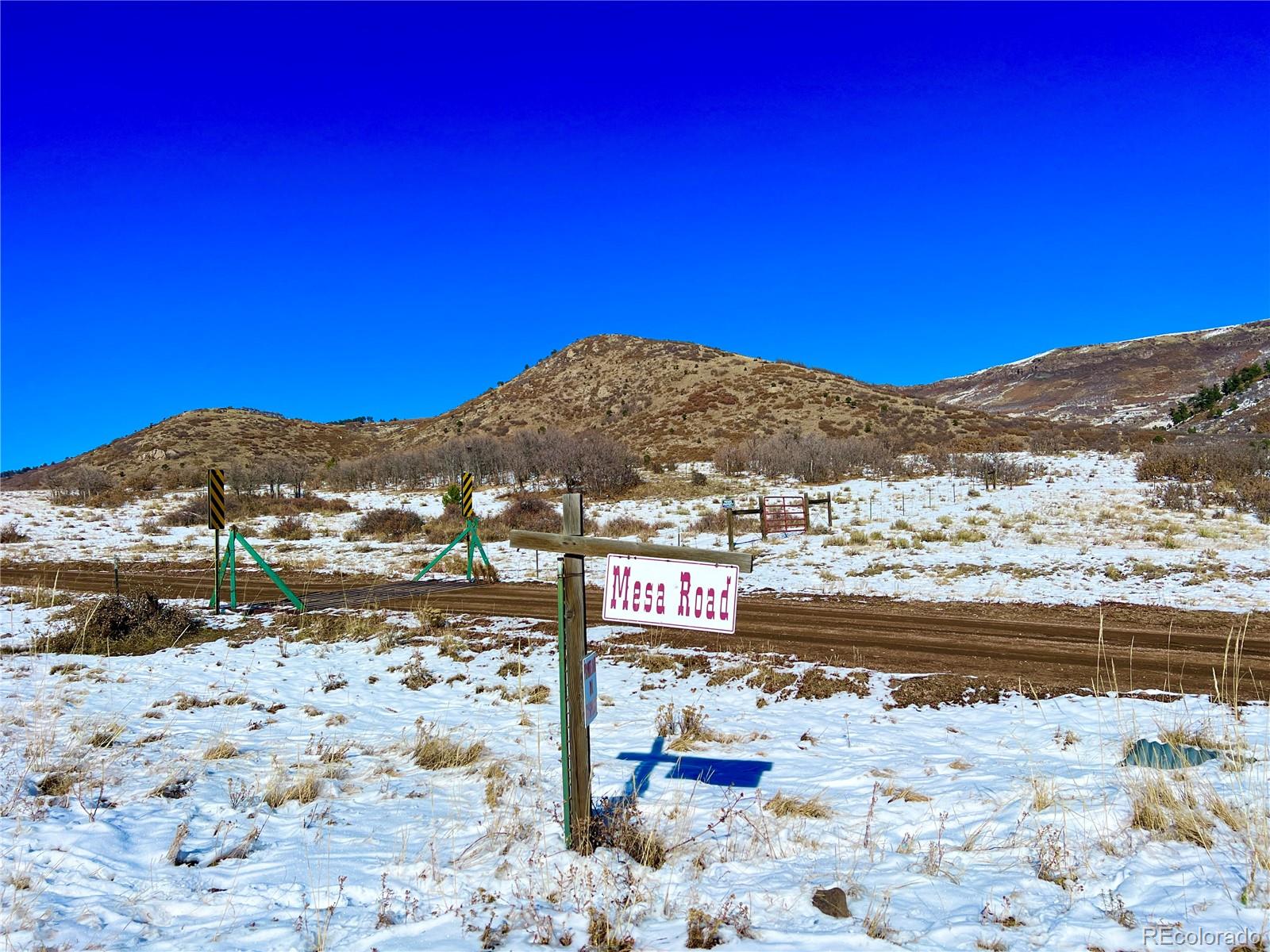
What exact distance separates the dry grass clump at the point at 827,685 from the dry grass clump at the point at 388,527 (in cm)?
2147

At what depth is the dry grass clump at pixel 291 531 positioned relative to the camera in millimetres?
31094

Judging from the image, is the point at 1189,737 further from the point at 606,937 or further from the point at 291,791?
the point at 291,791

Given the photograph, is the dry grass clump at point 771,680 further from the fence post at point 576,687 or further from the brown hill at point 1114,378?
the brown hill at point 1114,378

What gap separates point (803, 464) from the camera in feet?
150

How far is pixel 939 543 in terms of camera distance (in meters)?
22.9

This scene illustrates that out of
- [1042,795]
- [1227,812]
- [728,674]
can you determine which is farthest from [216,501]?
[1227,812]

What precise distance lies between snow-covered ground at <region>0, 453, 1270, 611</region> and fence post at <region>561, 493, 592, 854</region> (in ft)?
41.6

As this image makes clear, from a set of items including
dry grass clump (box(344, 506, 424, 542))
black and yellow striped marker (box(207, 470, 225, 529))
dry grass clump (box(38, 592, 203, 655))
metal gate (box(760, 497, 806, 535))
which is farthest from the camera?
dry grass clump (box(344, 506, 424, 542))

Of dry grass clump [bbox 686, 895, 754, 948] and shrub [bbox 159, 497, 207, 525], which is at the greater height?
shrub [bbox 159, 497, 207, 525]

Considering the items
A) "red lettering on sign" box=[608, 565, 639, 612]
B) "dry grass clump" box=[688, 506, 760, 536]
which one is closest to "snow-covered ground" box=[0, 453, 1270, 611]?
"dry grass clump" box=[688, 506, 760, 536]

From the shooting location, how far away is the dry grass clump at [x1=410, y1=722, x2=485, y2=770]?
7047 mm

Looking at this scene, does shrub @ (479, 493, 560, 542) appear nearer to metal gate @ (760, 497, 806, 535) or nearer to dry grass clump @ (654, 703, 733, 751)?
metal gate @ (760, 497, 806, 535)

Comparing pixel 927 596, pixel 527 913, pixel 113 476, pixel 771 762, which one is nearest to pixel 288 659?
pixel 771 762

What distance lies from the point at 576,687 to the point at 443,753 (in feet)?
8.95
